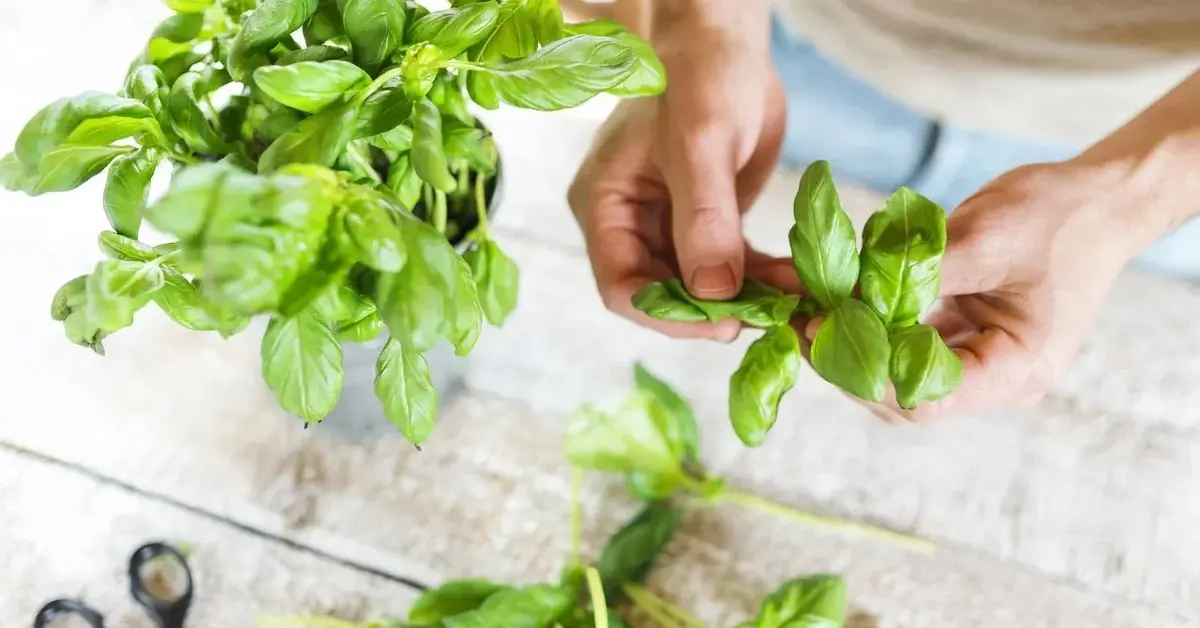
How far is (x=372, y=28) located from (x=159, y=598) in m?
0.42

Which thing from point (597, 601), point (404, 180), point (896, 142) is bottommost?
point (597, 601)

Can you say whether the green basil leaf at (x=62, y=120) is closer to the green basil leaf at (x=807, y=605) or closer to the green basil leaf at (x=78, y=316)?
the green basil leaf at (x=78, y=316)

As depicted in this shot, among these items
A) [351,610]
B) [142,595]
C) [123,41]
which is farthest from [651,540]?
[123,41]

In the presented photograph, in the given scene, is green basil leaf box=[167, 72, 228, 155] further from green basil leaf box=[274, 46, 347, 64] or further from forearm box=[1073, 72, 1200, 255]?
forearm box=[1073, 72, 1200, 255]

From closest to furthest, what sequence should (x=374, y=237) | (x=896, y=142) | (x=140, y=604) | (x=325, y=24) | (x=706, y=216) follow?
(x=374, y=237), (x=325, y=24), (x=706, y=216), (x=140, y=604), (x=896, y=142)

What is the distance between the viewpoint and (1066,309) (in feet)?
1.61

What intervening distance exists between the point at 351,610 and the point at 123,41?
65cm

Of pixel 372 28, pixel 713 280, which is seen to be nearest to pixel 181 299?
pixel 372 28

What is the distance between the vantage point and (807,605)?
1.78ft

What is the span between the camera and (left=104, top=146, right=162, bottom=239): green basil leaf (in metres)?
0.38

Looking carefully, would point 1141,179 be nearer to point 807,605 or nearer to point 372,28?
point 807,605

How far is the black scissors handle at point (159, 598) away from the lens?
0.58m

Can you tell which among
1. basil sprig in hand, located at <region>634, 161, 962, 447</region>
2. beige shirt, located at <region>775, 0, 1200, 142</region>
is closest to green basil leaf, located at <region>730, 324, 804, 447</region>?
basil sprig in hand, located at <region>634, 161, 962, 447</region>

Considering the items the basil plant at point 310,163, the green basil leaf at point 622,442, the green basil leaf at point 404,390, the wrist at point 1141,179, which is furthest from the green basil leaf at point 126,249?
the wrist at point 1141,179
